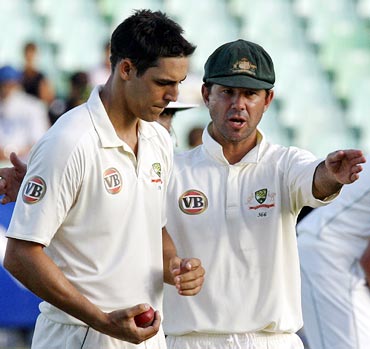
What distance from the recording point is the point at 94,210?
11.2 ft

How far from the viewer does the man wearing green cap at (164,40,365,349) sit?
13.6 ft

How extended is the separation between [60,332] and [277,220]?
1051 mm

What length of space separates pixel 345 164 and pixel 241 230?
585mm

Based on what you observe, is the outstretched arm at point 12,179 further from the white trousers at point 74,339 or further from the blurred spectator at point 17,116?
the blurred spectator at point 17,116

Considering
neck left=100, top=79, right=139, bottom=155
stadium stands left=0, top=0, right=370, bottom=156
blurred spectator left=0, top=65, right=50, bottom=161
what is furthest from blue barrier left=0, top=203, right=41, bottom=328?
stadium stands left=0, top=0, right=370, bottom=156

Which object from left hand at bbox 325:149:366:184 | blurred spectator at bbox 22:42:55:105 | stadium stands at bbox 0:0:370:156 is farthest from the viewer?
stadium stands at bbox 0:0:370:156

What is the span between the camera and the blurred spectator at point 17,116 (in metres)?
9.85

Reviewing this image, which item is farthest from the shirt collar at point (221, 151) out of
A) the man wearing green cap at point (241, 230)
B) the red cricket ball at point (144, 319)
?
the red cricket ball at point (144, 319)

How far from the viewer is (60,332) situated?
3506 mm

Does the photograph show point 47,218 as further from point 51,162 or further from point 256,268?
point 256,268

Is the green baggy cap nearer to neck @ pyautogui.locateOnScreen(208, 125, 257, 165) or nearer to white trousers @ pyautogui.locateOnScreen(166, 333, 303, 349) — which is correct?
neck @ pyautogui.locateOnScreen(208, 125, 257, 165)

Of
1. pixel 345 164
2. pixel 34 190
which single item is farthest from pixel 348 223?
pixel 34 190

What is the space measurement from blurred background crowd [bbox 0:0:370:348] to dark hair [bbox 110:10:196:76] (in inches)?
272

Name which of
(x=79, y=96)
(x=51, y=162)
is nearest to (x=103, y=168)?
(x=51, y=162)
